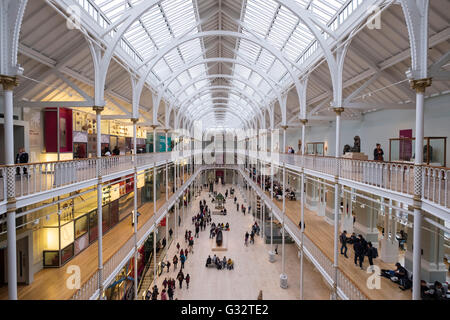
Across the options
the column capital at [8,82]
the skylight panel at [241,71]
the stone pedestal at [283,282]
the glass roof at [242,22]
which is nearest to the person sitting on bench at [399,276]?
the stone pedestal at [283,282]

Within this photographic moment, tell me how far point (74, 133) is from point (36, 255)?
8.36 metres

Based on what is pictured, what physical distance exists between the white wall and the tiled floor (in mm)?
10892

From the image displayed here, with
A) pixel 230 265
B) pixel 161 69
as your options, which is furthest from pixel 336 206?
pixel 161 69

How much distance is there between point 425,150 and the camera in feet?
44.4

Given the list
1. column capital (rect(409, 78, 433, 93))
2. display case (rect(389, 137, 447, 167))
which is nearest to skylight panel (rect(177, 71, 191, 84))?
display case (rect(389, 137, 447, 167))

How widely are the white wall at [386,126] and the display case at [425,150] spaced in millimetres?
318

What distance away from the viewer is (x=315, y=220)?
67.6 feet

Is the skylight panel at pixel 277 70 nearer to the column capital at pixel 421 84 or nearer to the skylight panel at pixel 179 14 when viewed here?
the skylight panel at pixel 179 14

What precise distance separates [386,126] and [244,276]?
15.6 meters

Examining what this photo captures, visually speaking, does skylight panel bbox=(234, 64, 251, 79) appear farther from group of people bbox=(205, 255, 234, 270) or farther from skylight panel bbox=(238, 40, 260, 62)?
group of people bbox=(205, 255, 234, 270)

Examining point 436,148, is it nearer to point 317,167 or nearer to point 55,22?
point 317,167

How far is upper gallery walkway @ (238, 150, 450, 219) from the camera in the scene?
623cm

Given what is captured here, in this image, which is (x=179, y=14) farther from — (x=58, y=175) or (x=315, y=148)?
(x=315, y=148)
